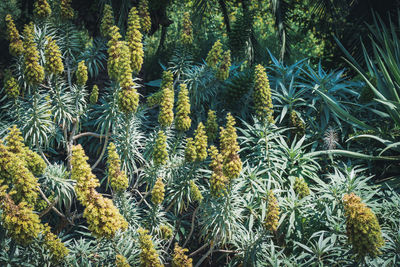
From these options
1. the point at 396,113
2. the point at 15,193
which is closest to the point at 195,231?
the point at 15,193

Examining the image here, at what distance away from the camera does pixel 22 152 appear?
9.55 feet

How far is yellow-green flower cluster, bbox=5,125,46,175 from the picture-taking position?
112 inches

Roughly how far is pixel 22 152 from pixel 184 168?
142 cm

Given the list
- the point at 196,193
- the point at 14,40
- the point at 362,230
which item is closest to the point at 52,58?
the point at 14,40

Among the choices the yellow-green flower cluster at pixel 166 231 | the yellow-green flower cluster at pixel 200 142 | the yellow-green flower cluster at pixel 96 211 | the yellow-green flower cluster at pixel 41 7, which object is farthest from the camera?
the yellow-green flower cluster at pixel 41 7

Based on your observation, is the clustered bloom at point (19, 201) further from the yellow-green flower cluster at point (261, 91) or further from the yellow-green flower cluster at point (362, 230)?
Result: the yellow-green flower cluster at point (261, 91)

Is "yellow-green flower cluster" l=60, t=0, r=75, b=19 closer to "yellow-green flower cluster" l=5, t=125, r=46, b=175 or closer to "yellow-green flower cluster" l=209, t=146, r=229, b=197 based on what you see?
"yellow-green flower cluster" l=5, t=125, r=46, b=175

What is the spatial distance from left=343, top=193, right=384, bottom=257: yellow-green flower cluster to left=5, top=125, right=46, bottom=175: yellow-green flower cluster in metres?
2.20

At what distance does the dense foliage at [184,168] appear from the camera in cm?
277

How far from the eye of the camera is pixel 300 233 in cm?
351

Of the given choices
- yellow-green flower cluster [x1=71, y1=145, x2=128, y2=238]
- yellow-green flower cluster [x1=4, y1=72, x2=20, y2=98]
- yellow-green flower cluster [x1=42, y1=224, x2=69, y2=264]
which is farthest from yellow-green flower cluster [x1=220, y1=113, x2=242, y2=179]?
yellow-green flower cluster [x1=4, y1=72, x2=20, y2=98]

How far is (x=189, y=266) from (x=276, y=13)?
405 cm

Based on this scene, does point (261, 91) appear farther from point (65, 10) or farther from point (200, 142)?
point (65, 10)

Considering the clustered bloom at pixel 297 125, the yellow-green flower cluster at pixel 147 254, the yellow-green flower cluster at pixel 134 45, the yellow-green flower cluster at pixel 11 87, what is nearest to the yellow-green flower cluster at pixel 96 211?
the yellow-green flower cluster at pixel 147 254
